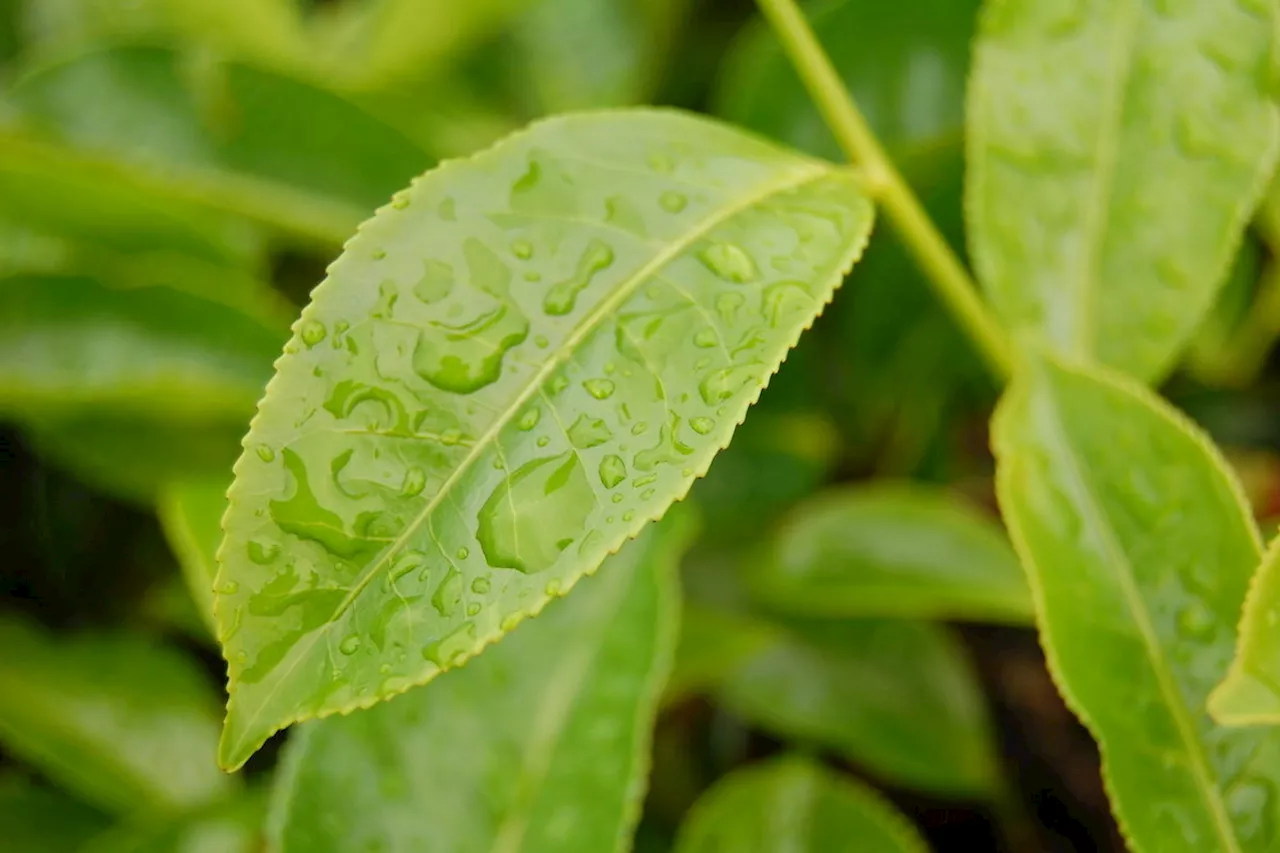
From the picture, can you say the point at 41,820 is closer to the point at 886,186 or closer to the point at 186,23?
the point at 186,23

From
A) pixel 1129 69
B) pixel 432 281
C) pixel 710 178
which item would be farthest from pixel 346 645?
pixel 1129 69

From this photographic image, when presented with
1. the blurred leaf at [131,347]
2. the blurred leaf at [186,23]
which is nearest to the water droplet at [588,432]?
the blurred leaf at [131,347]

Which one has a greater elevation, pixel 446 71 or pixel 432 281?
pixel 432 281

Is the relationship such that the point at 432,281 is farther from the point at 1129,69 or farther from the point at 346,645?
the point at 1129,69

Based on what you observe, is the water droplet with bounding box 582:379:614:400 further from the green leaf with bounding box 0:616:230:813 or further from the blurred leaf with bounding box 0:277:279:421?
the green leaf with bounding box 0:616:230:813

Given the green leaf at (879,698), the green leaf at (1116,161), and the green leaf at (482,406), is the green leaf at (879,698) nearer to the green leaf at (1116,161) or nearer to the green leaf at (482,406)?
the green leaf at (1116,161)

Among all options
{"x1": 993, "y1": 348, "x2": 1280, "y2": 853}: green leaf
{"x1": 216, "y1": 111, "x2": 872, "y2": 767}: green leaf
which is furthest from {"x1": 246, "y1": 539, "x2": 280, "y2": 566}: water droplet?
{"x1": 993, "y1": 348, "x2": 1280, "y2": 853}: green leaf
